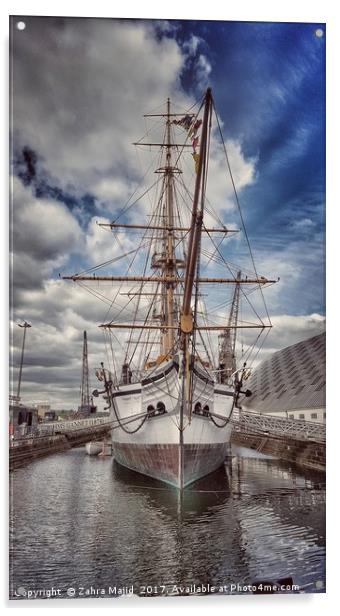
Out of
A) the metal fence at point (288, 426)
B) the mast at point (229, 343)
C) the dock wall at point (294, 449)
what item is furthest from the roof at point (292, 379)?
the dock wall at point (294, 449)

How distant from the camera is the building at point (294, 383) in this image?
27.9 feet

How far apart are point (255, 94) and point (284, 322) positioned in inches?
154

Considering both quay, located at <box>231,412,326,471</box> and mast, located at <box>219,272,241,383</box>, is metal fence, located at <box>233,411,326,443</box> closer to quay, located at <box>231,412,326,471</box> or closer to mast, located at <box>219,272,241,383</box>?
quay, located at <box>231,412,326,471</box>

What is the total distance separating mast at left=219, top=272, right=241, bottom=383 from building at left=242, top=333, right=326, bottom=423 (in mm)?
848

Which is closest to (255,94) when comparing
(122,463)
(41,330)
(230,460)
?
(41,330)

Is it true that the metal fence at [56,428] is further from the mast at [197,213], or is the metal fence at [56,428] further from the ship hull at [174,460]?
the mast at [197,213]

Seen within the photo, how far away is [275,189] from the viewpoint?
870 cm

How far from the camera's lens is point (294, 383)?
10789 mm

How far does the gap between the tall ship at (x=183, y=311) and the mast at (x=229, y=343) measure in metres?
0.06

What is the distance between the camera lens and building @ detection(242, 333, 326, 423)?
27.9ft

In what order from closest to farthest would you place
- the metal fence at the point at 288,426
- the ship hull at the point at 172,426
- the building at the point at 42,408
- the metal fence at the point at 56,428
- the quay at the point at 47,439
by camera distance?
the building at the point at 42,408
the metal fence at the point at 288,426
the metal fence at the point at 56,428
the ship hull at the point at 172,426
the quay at the point at 47,439

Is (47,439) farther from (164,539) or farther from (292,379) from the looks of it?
(292,379)

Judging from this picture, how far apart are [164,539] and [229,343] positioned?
6.46m
